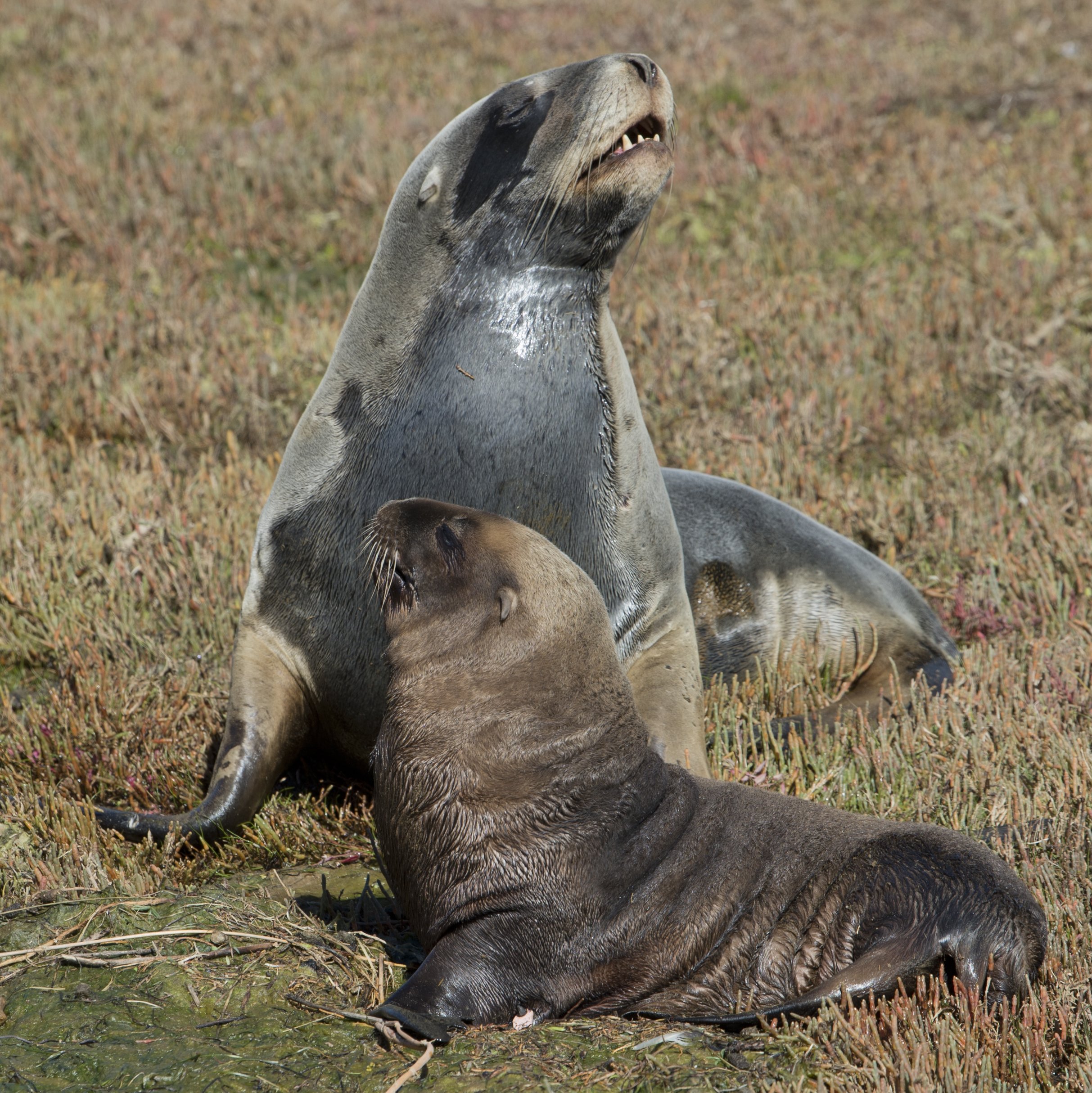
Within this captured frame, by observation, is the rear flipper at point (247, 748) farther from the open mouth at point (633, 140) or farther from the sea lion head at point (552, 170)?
the open mouth at point (633, 140)

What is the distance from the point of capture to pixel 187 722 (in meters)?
5.17

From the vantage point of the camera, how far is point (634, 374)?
8.55 m

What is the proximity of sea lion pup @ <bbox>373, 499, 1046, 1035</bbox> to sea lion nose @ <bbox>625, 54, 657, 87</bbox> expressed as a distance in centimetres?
170

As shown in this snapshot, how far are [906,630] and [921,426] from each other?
8.29 ft

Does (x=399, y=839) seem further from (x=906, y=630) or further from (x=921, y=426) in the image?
(x=921, y=426)

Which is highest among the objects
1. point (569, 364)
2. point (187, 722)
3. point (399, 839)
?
point (569, 364)

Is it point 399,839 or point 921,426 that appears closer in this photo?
point 399,839

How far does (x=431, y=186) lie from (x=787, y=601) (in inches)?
96.2

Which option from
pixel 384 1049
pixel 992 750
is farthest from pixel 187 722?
pixel 992 750

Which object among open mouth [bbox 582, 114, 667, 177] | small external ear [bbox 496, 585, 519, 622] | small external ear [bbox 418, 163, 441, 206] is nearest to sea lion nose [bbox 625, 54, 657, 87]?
open mouth [bbox 582, 114, 667, 177]

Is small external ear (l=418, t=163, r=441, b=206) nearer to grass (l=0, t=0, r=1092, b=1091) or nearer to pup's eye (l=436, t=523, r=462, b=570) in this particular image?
pup's eye (l=436, t=523, r=462, b=570)

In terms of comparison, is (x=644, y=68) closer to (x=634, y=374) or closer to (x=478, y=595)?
(x=478, y=595)

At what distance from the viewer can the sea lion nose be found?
15.0ft

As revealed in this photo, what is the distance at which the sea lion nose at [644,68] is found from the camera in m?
4.58
